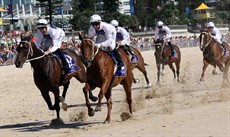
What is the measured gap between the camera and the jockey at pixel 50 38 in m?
14.6

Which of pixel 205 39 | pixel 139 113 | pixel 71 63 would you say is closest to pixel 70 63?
pixel 71 63

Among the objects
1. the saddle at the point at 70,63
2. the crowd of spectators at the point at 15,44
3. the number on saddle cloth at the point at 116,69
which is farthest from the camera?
the crowd of spectators at the point at 15,44

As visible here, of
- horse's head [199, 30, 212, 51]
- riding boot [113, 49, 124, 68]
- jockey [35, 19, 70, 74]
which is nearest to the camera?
riding boot [113, 49, 124, 68]

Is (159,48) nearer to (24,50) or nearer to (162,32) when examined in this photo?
(162,32)

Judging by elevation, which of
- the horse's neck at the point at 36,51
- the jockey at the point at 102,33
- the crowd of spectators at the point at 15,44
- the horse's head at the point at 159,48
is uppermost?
the jockey at the point at 102,33

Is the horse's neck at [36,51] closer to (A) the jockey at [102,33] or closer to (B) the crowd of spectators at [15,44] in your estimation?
(A) the jockey at [102,33]

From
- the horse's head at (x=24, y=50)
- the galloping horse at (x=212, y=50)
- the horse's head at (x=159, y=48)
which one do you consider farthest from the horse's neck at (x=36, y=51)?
the horse's head at (x=159, y=48)

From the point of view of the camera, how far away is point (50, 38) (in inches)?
596

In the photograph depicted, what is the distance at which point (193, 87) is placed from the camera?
22.7 meters

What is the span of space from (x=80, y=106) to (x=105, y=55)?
4713 millimetres

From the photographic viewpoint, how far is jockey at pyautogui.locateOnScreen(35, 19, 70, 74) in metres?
14.6

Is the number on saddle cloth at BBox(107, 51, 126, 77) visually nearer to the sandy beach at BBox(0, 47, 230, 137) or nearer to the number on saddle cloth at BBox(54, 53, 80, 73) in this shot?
the sandy beach at BBox(0, 47, 230, 137)

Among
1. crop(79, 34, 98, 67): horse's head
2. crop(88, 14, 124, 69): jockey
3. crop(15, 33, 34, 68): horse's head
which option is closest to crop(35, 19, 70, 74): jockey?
crop(15, 33, 34, 68): horse's head

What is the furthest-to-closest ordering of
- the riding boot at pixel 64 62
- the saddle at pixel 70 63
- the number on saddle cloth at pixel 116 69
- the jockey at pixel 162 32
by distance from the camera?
the jockey at pixel 162 32 < the saddle at pixel 70 63 < the riding boot at pixel 64 62 < the number on saddle cloth at pixel 116 69
